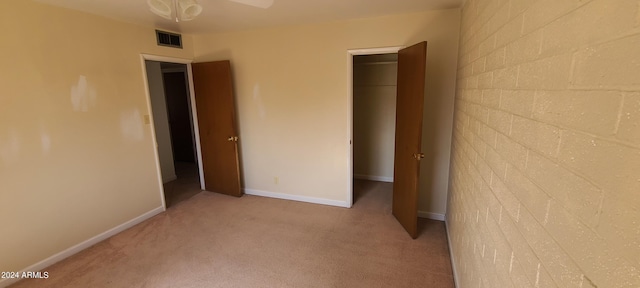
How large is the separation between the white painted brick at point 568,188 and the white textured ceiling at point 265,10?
2161 millimetres

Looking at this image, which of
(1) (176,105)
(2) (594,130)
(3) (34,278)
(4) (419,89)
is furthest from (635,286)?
(1) (176,105)

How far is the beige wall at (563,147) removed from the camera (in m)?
0.47

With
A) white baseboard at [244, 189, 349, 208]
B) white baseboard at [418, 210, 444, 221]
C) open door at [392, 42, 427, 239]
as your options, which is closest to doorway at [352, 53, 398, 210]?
white baseboard at [244, 189, 349, 208]

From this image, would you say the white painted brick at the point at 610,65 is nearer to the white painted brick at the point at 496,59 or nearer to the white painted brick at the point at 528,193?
the white painted brick at the point at 528,193

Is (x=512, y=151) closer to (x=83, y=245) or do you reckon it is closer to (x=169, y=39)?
(x=83, y=245)

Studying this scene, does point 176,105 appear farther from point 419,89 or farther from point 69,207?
point 419,89

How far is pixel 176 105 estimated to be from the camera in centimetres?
543

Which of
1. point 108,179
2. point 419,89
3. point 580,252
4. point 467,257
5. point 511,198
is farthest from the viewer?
point 108,179

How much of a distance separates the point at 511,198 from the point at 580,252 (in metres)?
0.43

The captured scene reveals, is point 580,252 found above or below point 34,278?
above

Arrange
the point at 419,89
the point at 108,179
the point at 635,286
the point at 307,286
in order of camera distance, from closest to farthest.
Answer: the point at 635,286
the point at 307,286
the point at 419,89
the point at 108,179

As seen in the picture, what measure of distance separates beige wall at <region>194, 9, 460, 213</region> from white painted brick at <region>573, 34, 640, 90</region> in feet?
7.64

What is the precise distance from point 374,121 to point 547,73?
11.8 ft

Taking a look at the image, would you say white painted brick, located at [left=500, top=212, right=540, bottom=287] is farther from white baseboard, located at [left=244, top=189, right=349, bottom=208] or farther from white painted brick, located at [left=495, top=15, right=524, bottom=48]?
white baseboard, located at [left=244, top=189, right=349, bottom=208]
